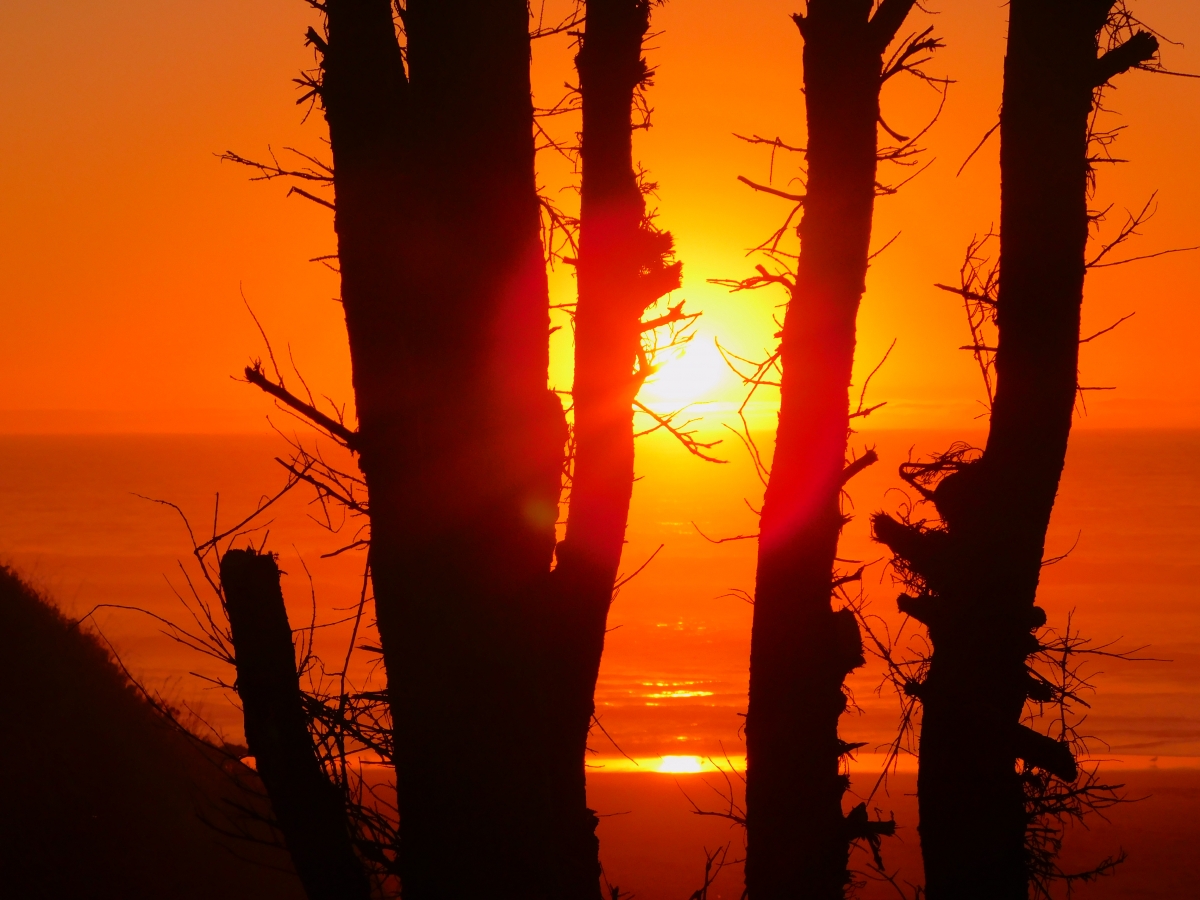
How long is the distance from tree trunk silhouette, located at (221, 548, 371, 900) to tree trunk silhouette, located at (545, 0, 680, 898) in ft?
6.16

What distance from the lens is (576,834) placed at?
4363 mm

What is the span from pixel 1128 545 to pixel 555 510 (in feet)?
270

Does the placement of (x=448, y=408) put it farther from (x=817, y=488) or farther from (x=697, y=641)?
(x=697, y=641)

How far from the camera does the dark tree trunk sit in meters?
5.15

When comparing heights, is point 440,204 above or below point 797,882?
above

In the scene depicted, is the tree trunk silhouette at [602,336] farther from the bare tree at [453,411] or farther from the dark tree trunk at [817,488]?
the bare tree at [453,411]

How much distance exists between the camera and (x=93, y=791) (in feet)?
35.4

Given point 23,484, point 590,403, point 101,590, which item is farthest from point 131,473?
point 590,403

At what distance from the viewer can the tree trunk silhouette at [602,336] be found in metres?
4.82

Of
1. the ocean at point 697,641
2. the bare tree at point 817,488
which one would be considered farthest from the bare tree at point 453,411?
the bare tree at point 817,488

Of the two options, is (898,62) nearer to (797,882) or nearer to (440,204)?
(440,204)

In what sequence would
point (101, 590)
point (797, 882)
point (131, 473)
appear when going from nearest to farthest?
point (797, 882)
point (101, 590)
point (131, 473)

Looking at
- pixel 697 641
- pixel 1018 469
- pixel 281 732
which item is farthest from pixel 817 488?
pixel 697 641

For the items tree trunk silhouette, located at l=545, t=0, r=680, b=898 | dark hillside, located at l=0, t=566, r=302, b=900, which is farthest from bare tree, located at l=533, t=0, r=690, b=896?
dark hillside, located at l=0, t=566, r=302, b=900
